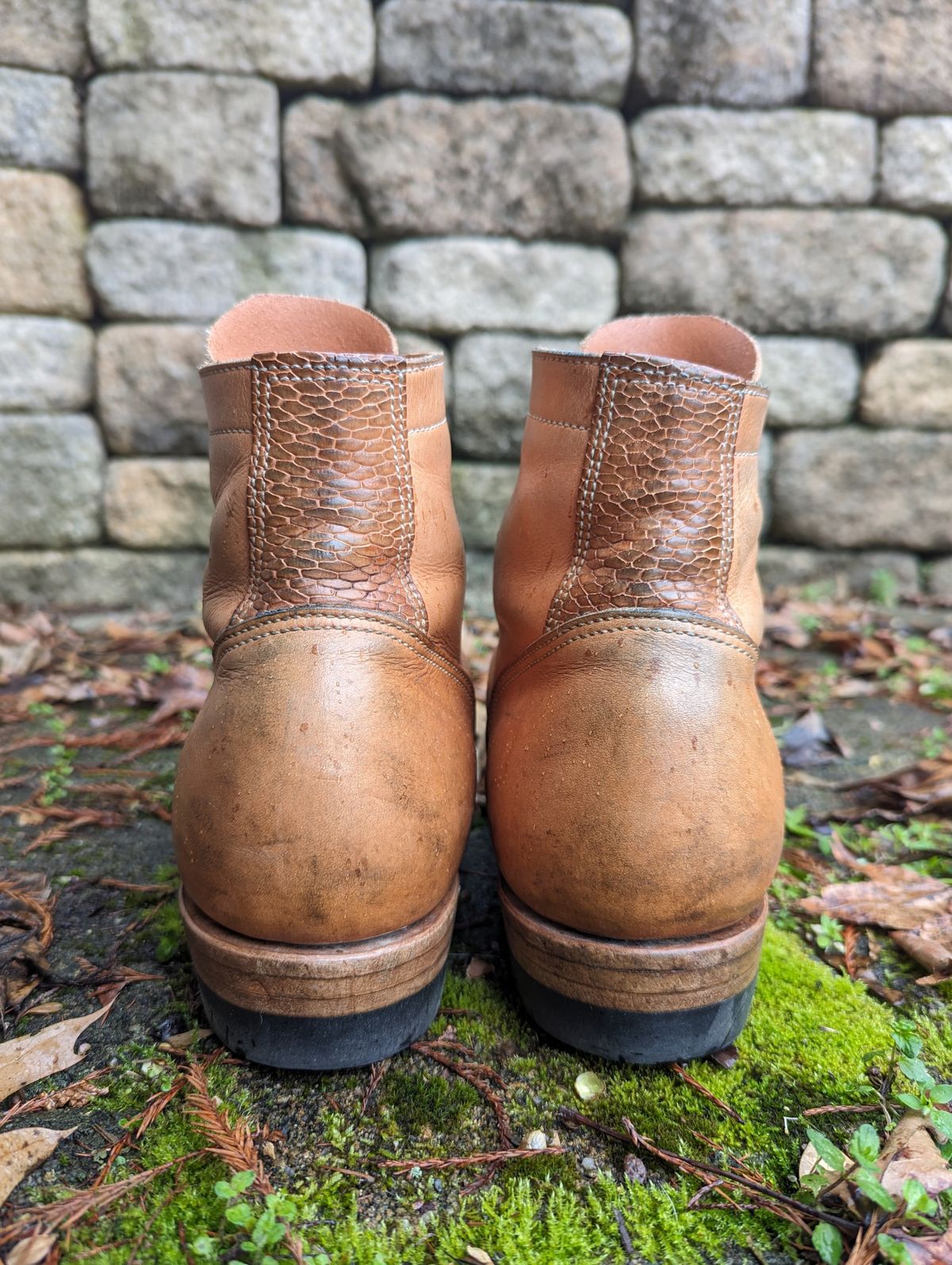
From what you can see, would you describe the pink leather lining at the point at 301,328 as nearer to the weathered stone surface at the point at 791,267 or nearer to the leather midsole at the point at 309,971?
the leather midsole at the point at 309,971

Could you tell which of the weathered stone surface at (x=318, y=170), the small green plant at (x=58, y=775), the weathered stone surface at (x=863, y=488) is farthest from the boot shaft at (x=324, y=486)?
the weathered stone surface at (x=863, y=488)

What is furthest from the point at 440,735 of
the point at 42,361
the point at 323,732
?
the point at 42,361

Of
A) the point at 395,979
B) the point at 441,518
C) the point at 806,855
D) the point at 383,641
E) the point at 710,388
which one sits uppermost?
the point at 710,388

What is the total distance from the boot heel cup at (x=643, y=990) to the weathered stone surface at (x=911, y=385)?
9.15 feet

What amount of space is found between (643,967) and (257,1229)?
1.48 ft

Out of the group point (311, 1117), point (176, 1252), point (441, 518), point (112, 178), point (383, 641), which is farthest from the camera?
point (112, 178)

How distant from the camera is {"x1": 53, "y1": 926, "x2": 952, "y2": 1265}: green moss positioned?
30.7 inches

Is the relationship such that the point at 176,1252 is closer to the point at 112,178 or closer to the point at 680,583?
the point at 680,583

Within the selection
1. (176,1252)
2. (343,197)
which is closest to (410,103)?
(343,197)

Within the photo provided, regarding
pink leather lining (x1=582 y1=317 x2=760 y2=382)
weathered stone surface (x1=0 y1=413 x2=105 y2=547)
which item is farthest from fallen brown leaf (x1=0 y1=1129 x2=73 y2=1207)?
weathered stone surface (x1=0 y1=413 x2=105 y2=547)

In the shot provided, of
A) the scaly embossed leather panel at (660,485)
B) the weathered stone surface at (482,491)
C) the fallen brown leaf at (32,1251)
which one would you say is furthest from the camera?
the weathered stone surface at (482,491)

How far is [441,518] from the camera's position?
3.76 ft

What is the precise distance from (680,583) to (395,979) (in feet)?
1.87

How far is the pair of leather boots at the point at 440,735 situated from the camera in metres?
0.92
